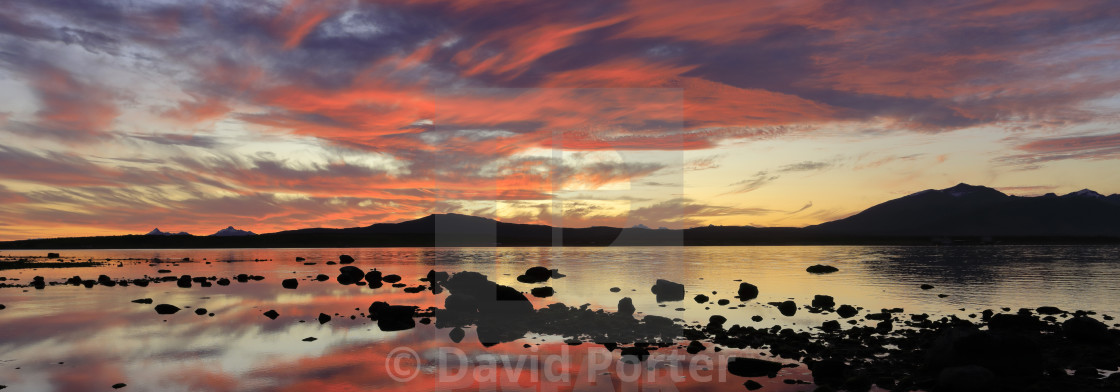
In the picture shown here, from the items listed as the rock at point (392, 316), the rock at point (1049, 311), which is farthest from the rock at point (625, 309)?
the rock at point (1049, 311)

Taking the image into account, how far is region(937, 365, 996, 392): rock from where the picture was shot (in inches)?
673

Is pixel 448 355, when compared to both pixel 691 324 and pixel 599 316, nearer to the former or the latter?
pixel 599 316

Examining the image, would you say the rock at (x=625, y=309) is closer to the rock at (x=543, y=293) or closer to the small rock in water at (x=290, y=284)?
the rock at (x=543, y=293)

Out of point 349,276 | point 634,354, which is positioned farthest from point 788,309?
point 349,276

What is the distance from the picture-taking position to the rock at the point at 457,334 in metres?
27.8

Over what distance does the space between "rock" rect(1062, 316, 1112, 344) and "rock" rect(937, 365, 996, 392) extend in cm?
1090

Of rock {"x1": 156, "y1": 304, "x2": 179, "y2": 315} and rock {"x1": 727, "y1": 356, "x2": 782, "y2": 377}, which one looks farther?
rock {"x1": 156, "y1": 304, "x2": 179, "y2": 315}

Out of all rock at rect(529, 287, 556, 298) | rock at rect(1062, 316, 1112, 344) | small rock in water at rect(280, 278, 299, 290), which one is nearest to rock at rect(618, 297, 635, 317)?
rock at rect(529, 287, 556, 298)

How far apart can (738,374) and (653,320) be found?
9.73 metres

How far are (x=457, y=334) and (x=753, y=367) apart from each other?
14.0 meters

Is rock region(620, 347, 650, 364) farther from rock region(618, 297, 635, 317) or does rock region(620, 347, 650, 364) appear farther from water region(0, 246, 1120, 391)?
rock region(618, 297, 635, 317)

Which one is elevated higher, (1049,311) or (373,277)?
(373,277)

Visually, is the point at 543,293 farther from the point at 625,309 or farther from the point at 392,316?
the point at 392,316

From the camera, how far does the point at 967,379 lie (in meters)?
17.4
